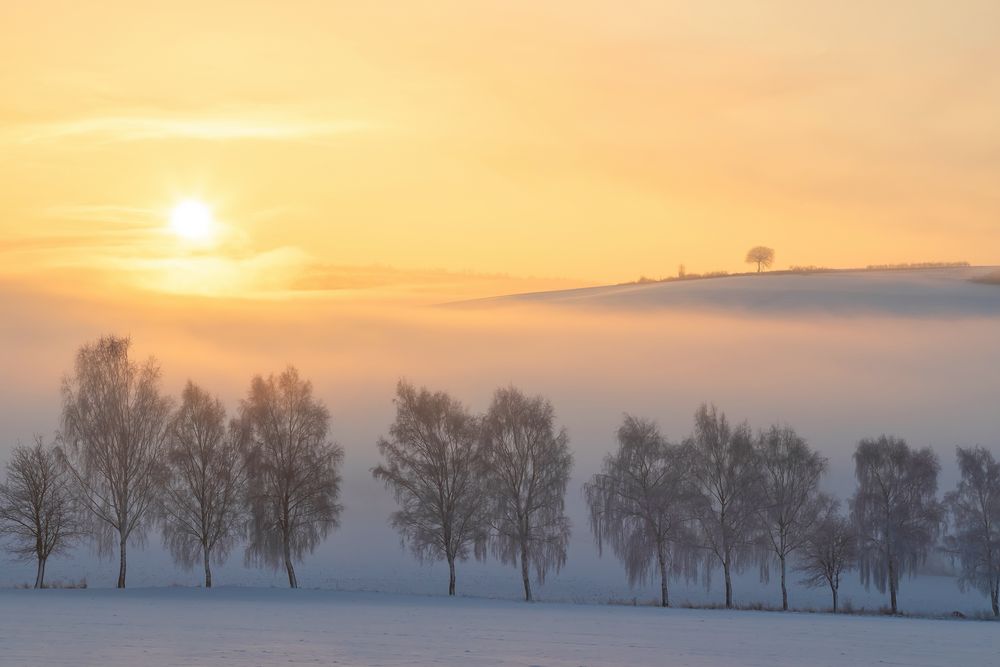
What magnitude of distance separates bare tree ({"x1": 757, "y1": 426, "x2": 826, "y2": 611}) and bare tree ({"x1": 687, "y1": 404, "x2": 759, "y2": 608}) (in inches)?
32.3

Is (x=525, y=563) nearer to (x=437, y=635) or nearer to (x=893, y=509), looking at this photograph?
(x=893, y=509)

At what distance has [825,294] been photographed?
4648 inches

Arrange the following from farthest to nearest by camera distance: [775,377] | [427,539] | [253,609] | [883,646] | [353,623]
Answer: [775,377], [427,539], [253,609], [353,623], [883,646]

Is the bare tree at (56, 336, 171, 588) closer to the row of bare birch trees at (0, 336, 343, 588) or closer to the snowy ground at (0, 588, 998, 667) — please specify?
the row of bare birch trees at (0, 336, 343, 588)

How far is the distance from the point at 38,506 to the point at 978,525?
1942 inches

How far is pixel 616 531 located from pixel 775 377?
160 feet

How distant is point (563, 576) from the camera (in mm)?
73375

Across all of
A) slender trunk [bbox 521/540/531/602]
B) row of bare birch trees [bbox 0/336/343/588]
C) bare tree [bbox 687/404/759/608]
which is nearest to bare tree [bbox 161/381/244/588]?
row of bare birch trees [bbox 0/336/343/588]

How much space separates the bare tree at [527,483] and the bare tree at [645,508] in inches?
74.7

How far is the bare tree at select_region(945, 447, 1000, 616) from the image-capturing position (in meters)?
56.3

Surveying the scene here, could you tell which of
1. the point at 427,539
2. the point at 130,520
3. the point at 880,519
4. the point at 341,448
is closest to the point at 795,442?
the point at 880,519

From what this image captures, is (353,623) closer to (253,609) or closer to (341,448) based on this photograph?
(253,609)

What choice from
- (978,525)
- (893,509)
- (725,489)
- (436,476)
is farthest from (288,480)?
(978,525)

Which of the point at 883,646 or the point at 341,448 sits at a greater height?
the point at 341,448
